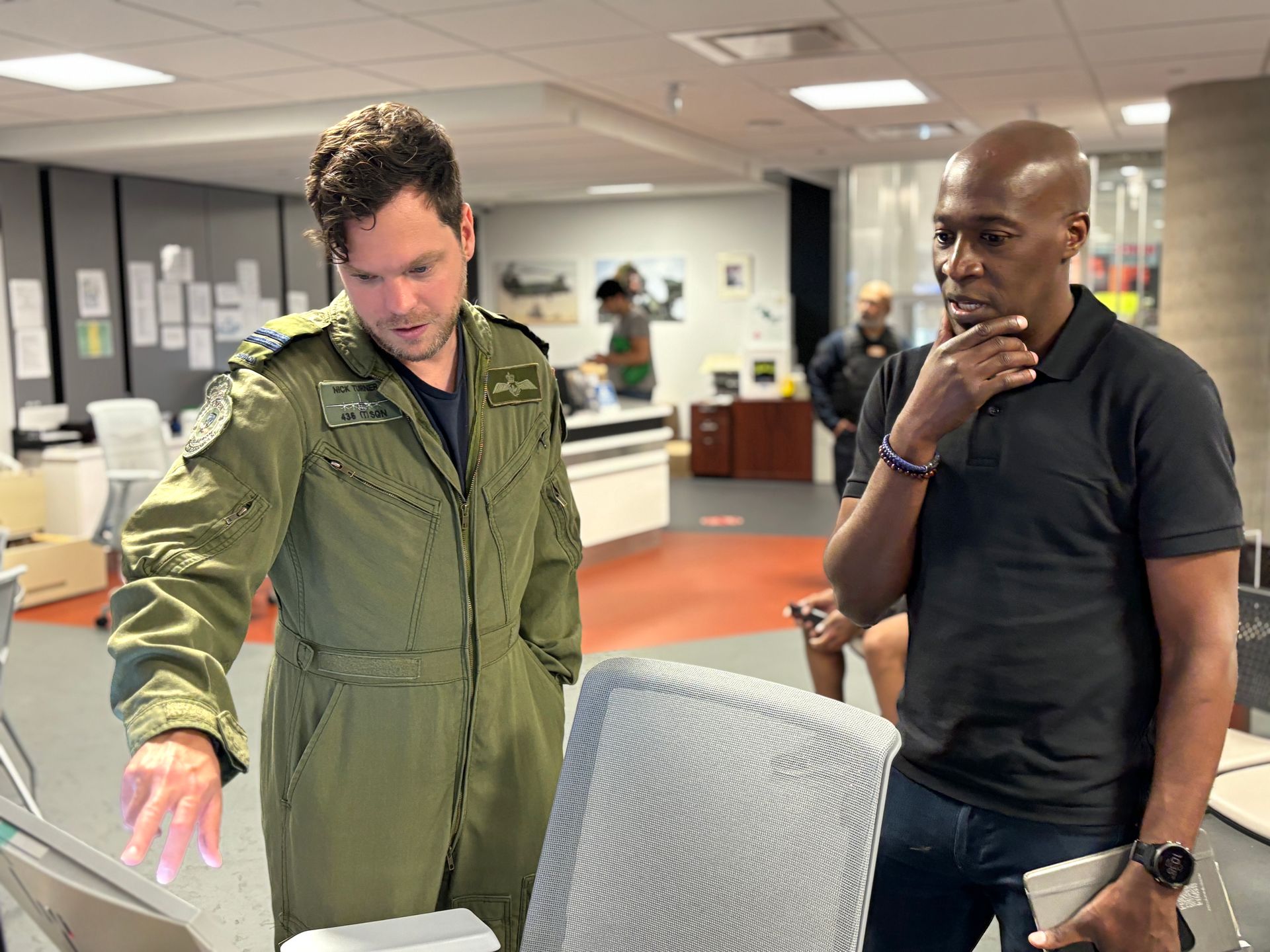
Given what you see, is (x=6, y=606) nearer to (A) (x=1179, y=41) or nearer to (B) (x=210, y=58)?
(B) (x=210, y=58)

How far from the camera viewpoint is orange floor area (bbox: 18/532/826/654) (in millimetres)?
5984

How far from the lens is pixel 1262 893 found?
2.43 metres

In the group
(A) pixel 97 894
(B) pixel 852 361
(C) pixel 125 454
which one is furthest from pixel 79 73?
(A) pixel 97 894

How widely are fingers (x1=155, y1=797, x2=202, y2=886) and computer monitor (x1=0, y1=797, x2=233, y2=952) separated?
180 millimetres

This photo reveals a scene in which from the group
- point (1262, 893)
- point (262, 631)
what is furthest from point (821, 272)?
point (1262, 893)

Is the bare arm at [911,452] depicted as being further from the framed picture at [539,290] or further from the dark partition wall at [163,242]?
the framed picture at [539,290]

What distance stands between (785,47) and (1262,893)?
447cm

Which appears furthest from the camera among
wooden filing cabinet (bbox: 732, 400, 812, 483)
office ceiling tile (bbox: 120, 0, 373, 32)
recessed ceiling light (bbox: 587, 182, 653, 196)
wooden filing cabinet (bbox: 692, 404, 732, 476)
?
wooden filing cabinet (bbox: 692, 404, 732, 476)

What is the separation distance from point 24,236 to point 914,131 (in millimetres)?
6344

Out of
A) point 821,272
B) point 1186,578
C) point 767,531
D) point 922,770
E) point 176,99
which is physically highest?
point 176,99

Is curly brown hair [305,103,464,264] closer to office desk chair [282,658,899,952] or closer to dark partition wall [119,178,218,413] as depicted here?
office desk chair [282,658,899,952]

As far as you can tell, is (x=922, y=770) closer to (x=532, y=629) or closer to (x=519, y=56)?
(x=532, y=629)

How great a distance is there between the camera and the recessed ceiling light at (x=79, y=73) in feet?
19.4

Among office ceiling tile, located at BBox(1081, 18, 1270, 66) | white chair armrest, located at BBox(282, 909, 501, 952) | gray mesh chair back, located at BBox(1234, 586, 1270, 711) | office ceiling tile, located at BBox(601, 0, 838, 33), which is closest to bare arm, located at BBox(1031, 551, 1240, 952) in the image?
white chair armrest, located at BBox(282, 909, 501, 952)
